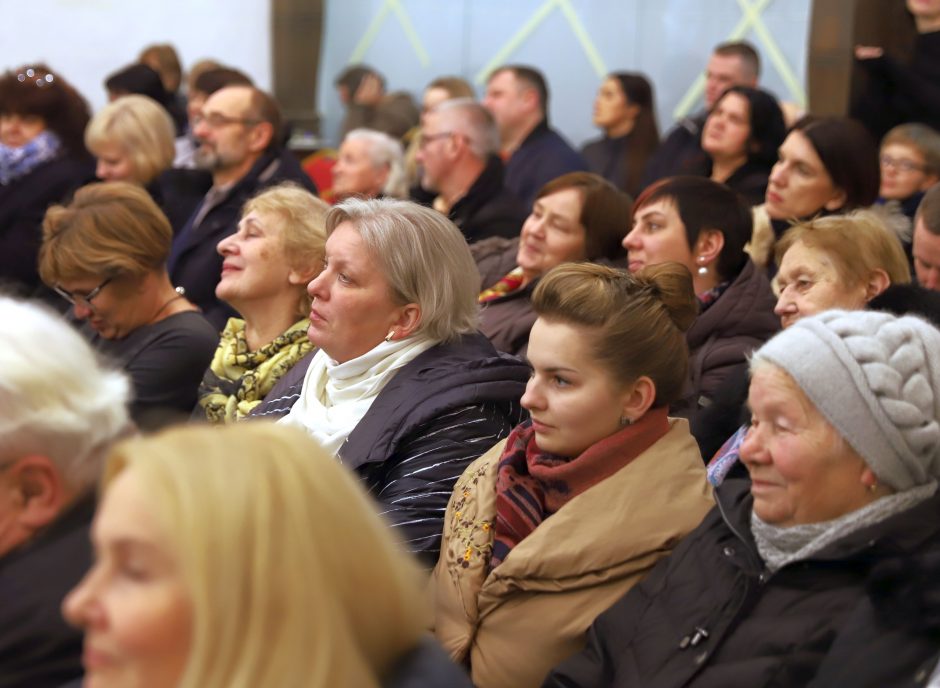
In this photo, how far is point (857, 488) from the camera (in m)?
2.37

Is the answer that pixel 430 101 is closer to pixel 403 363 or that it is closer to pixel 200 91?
pixel 200 91

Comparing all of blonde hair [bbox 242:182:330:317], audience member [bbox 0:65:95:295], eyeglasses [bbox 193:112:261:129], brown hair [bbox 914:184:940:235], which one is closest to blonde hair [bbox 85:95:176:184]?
audience member [bbox 0:65:95:295]

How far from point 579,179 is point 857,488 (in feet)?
7.92

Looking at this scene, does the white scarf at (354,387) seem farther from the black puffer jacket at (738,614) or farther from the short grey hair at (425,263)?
the black puffer jacket at (738,614)

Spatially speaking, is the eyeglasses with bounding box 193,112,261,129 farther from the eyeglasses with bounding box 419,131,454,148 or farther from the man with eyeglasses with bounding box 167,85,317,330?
the eyeglasses with bounding box 419,131,454,148

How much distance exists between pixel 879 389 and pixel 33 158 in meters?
5.42

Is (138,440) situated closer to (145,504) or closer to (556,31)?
(145,504)

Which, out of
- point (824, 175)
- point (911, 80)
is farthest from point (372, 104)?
point (824, 175)

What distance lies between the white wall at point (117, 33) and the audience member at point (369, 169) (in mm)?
5270

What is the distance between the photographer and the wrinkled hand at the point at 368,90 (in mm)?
10353

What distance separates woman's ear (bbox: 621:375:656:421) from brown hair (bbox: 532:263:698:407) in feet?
0.06

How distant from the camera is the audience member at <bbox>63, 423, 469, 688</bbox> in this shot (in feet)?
4.71

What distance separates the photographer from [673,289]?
9.46 ft

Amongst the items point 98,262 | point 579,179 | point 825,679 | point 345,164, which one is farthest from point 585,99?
point 825,679
